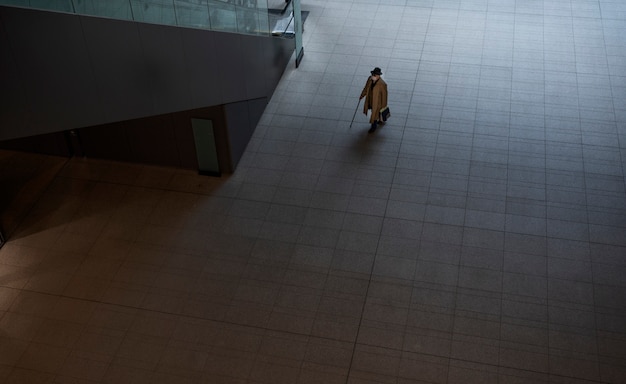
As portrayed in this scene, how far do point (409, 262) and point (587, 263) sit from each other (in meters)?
2.32

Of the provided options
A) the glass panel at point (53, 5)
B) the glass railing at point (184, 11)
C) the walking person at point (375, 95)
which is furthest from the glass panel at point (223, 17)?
the walking person at point (375, 95)

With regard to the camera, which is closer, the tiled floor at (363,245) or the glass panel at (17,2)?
the glass panel at (17,2)

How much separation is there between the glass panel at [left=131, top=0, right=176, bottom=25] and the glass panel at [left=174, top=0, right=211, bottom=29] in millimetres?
109

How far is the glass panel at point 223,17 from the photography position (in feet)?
27.5

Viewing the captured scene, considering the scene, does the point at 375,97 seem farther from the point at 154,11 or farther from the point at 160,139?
the point at 154,11

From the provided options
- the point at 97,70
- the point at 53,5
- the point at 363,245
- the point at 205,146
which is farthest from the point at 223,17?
the point at 363,245

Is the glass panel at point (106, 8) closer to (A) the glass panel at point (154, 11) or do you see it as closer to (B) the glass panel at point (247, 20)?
(A) the glass panel at point (154, 11)

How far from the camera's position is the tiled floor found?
7.92 m

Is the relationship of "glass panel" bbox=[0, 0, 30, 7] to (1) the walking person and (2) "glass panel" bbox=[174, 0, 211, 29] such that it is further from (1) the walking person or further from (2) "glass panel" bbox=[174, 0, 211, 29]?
(1) the walking person

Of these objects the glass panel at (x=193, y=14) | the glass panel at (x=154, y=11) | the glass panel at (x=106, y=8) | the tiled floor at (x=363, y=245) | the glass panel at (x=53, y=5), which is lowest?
the tiled floor at (x=363, y=245)

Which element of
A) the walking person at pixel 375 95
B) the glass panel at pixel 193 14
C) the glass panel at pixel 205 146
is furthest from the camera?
the walking person at pixel 375 95

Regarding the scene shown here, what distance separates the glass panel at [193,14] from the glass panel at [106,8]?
751mm

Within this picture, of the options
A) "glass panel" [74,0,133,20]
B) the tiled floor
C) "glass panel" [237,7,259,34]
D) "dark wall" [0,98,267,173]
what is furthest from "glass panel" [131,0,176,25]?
the tiled floor

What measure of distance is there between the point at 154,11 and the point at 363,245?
408 centimetres
